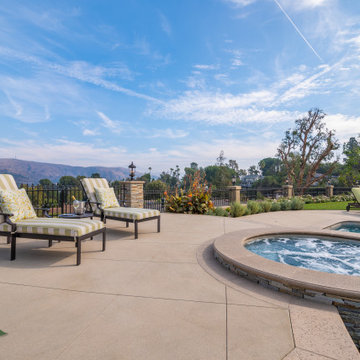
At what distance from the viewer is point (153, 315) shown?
1.95 m

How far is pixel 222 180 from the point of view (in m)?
46.9

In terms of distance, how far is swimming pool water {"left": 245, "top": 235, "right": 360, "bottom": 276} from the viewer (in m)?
3.76

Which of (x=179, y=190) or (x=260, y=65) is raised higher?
(x=260, y=65)

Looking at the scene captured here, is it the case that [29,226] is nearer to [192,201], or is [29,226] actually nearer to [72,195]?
[72,195]

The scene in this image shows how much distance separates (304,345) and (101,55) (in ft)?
38.7

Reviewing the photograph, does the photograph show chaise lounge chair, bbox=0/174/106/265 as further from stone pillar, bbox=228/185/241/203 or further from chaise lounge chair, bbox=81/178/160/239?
stone pillar, bbox=228/185/241/203

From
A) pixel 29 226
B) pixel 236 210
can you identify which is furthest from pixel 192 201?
pixel 29 226

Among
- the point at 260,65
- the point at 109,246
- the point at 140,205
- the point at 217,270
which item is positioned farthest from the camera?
the point at 260,65

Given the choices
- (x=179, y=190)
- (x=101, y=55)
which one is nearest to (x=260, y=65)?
(x=179, y=190)

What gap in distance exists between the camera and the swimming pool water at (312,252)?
12.3ft

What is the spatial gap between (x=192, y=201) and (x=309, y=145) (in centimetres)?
2001

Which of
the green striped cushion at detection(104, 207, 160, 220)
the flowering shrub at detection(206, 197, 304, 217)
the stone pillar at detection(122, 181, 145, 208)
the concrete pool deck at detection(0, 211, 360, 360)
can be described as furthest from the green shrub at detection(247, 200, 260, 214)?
the concrete pool deck at detection(0, 211, 360, 360)

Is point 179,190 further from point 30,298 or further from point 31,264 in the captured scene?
point 30,298

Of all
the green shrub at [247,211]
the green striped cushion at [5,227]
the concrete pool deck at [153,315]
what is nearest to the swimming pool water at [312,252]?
the concrete pool deck at [153,315]
